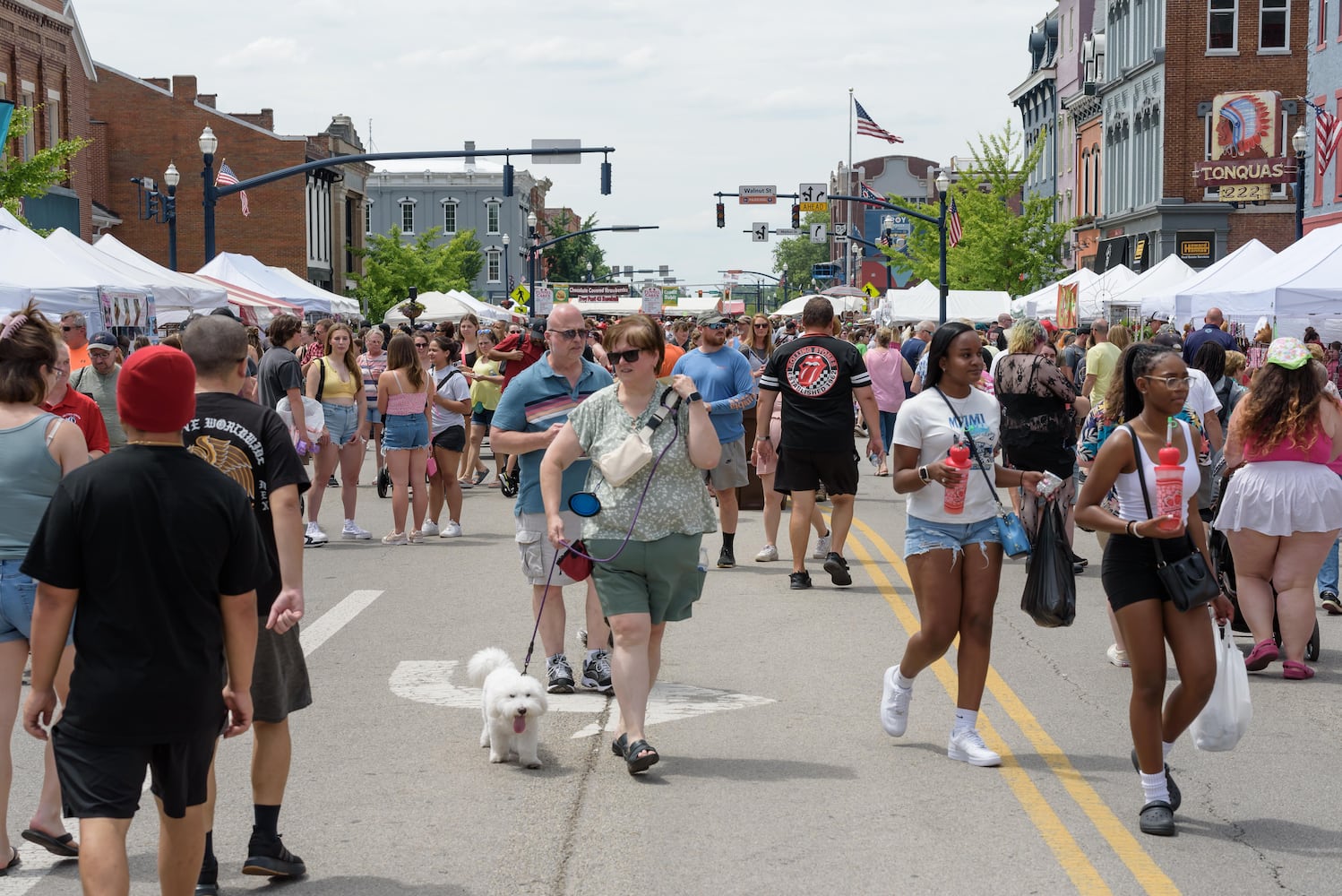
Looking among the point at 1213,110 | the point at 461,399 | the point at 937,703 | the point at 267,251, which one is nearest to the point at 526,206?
the point at 267,251

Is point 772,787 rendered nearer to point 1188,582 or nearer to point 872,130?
point 1188,582

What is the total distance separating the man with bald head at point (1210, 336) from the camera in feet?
60.5

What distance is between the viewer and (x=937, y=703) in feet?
26.0

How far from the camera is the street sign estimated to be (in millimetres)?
59781

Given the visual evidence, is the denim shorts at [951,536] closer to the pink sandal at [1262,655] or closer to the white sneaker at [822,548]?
the pink sandal at [1262,655]

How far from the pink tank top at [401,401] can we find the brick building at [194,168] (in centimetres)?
5190

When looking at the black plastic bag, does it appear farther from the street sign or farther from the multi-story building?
the multi-story building

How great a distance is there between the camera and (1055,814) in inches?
237

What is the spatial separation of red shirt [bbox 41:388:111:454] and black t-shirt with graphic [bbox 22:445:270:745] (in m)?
2.34

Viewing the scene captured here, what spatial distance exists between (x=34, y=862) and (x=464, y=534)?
947 cm

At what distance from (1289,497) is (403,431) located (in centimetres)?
774

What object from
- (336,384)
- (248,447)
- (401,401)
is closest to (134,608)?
(248,447)

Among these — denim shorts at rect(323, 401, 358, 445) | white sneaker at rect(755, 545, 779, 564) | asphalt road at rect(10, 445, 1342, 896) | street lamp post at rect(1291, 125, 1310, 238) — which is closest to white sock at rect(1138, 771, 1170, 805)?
asphalt road at rect(10, 445, 1342, 896)

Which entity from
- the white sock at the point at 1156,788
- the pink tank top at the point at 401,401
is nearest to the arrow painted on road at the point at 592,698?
the white sock at the point at 1156,788
